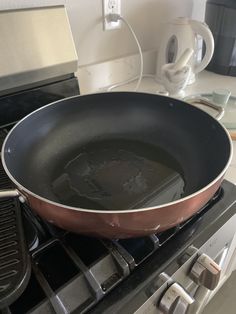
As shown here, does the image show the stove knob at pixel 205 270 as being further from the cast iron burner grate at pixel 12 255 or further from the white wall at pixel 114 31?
the white wall at pixel 114 31

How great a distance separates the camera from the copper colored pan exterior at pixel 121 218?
34 cm

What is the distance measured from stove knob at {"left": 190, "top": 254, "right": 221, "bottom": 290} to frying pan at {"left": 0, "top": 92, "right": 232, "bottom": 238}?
0.37ft

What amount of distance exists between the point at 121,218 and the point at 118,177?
0.66 ft

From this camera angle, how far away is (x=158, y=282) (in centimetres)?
41

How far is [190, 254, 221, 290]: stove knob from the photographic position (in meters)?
0.46

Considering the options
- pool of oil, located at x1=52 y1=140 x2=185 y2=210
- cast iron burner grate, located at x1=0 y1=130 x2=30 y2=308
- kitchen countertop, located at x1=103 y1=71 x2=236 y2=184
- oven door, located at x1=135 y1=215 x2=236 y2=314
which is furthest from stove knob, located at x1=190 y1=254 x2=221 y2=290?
kitchen countertop, located at x1=103 y1=71 x2=236 y2=184

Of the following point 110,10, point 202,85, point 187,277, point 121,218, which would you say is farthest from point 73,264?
point 202,85

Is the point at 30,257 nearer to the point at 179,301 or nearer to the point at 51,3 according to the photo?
the point at 179,301

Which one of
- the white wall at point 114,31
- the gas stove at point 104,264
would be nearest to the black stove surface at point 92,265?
the gas stove at point 104,264

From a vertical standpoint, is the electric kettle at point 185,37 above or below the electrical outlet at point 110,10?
below

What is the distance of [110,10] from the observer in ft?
2.63

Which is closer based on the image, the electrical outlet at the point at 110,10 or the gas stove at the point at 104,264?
the gas stove at the point at 104,264

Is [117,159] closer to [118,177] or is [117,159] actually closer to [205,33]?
[118,177]

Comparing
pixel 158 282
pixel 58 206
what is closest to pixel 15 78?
pixel 58 206
